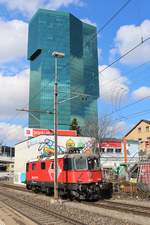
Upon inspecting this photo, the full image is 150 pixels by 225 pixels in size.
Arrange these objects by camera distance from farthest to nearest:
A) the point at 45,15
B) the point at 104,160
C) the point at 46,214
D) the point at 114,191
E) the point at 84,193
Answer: the point at 45,15 → the point at 104,160 → the point at 114,191 → the point at 84,193 → the point at 46,214

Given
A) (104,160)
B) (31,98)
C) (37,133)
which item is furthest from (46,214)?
(31,98)

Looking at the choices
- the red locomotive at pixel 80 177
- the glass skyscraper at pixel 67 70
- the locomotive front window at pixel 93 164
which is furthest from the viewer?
the glass skyscraper at pixel 67 70

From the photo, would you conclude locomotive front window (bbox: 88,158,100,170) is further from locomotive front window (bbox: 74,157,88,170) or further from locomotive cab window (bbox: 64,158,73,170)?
locomotive cab window (bbox: 64,158,73,170)

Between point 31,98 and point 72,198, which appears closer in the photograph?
point 72,198

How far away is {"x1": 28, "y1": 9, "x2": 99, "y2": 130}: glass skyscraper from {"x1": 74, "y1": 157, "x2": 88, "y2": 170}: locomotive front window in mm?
4258

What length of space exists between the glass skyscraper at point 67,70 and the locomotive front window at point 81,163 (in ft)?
14.0

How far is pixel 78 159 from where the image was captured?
26.9 meters

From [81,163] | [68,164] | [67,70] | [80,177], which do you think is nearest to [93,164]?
[81,163]

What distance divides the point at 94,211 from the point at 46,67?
28.4 m

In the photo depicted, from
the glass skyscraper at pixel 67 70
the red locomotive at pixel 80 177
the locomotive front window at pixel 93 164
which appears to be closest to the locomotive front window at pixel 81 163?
the red locomotive at pixel 80 177

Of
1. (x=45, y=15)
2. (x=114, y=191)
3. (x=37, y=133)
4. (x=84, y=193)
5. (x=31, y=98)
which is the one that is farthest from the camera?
(x=45, y=15)

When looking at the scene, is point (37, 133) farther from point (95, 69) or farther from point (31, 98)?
point (95, 69)

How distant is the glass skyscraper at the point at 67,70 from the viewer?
28041 mm

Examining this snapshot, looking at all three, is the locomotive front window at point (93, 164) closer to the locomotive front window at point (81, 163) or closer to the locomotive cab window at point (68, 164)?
the locomotive front window at point (81, 163)
